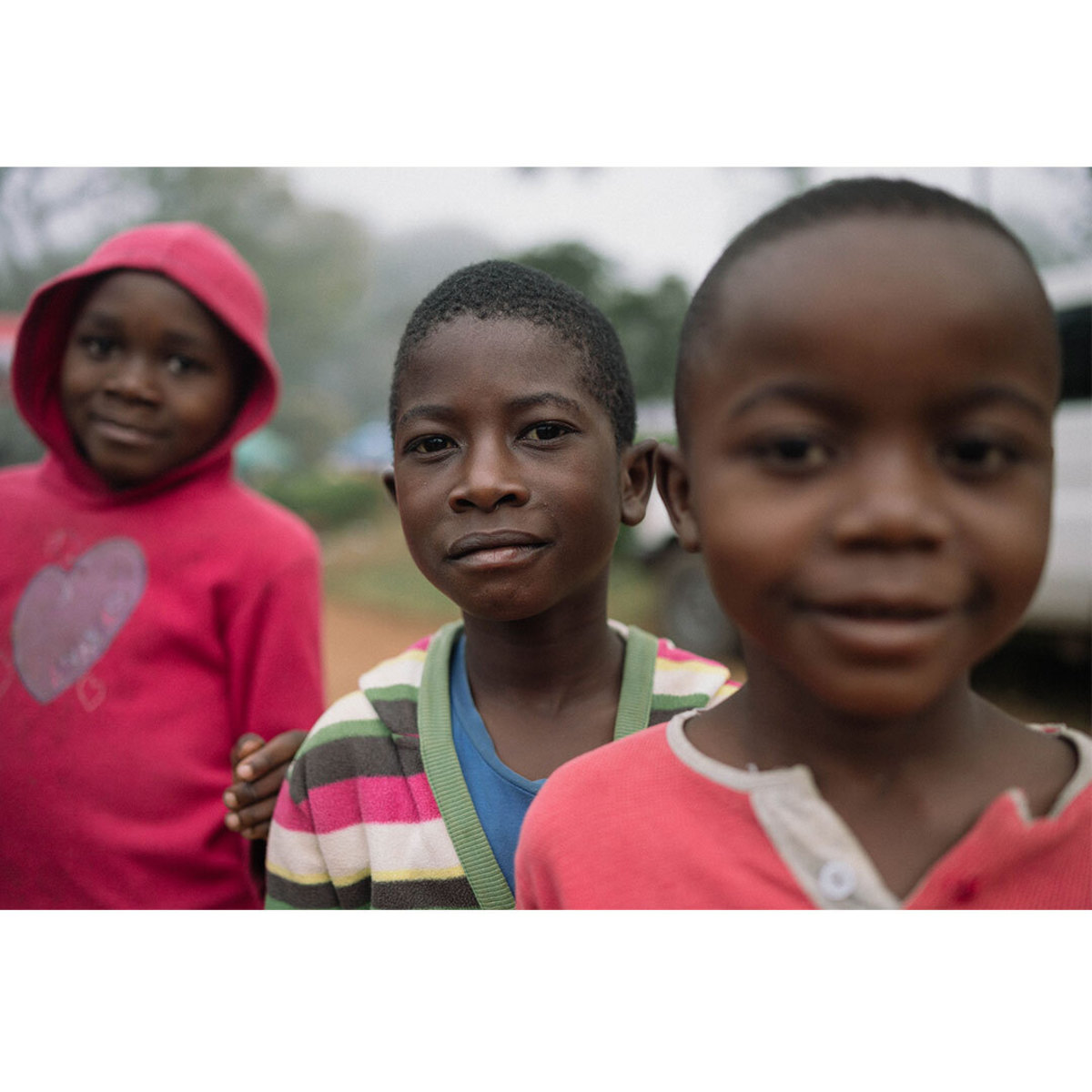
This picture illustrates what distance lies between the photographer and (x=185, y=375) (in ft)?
6.43

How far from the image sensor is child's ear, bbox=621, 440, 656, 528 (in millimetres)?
1466

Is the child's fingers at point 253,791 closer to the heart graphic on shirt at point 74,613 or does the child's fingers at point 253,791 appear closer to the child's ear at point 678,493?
the heart graphic on shirt at point 74,613

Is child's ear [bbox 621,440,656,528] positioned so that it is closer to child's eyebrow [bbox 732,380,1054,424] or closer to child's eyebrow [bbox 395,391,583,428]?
child's eyebrow [bbox 395,391,583,428]

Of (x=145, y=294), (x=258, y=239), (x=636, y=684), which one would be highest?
(x=258, y=239)

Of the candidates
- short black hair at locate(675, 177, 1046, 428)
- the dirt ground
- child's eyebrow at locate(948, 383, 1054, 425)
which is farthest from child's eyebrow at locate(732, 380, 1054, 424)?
the dirt ground

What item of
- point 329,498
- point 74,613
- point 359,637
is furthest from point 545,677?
point 329,498

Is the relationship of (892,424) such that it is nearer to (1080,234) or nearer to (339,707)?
(339,707)

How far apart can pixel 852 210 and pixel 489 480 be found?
57cm

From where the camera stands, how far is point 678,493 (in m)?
1.04

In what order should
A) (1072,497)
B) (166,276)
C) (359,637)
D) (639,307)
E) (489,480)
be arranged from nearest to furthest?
(489,480) < (166,276) < (639,307) < (1072,497) < (359,637)

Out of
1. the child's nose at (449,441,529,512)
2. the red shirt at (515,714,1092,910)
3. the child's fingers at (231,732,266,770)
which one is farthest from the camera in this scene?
the child's fingers at (231,732,266,770)

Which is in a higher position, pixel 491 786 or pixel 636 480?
pixel 636 480

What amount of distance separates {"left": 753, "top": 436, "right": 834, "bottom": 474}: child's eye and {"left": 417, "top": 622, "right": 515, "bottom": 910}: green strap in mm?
678

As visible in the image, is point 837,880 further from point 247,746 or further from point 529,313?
point 247,746
